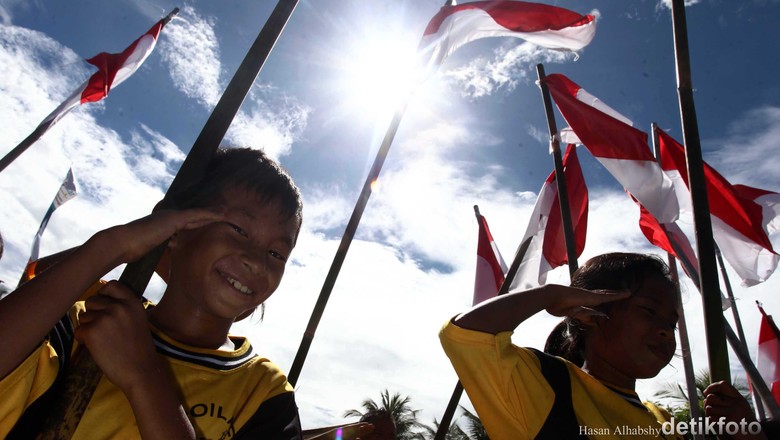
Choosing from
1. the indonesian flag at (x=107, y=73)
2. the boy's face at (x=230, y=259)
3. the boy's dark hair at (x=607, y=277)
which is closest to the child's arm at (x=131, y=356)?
the boy's face at (x=230, y=259)

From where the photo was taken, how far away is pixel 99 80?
245 inches

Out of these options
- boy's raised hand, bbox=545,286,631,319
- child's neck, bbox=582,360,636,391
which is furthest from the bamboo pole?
boy's raised hand, bbox=545,286,631,319

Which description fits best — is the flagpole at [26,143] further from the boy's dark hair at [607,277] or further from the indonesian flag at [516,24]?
the boy's dark hair at [607,277]

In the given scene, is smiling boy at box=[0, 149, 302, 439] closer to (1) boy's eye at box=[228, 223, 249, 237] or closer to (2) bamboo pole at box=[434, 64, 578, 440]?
(1) boy's eye at box=[228, 223, 249, 237]

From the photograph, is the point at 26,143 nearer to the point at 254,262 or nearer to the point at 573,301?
the point at 254,262

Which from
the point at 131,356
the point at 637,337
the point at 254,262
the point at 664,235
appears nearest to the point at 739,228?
the point at 664,235

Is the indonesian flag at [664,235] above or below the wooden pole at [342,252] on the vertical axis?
above

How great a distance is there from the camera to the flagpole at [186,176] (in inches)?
43.3

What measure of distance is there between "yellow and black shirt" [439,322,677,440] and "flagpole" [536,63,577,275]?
2.21 meters

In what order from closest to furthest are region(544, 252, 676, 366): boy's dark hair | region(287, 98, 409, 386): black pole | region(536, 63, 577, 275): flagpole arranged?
region(544, 252, 676, 366): boy's dark hair
region(287, 98, 409, 386): black pole
region(536, 63, 577, 275): flagpole

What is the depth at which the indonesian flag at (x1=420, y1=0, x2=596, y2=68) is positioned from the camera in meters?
4.67

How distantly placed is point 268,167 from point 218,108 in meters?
0.66

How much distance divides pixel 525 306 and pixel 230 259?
42.7 inches

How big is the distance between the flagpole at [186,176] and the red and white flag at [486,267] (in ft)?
16.8
